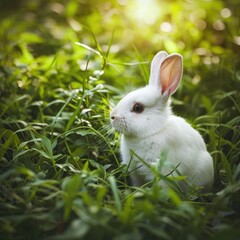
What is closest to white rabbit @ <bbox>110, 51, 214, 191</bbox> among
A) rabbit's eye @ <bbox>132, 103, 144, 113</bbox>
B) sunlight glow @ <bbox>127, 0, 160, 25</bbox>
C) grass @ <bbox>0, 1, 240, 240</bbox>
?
rabbit's eye @ <bbox>132, 103, 144, 113</bbox>

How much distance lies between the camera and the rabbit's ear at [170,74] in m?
3.45

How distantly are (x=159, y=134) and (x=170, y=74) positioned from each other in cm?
52

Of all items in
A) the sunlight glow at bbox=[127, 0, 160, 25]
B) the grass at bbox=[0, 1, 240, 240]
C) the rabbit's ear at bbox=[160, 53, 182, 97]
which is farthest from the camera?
the sunlight glow at bbox=[127, 0, 160, 25]

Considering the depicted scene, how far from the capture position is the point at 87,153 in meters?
3.58

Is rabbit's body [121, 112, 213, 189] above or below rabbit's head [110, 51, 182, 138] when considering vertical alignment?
below

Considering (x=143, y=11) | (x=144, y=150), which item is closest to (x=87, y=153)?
(x=144, y=150)

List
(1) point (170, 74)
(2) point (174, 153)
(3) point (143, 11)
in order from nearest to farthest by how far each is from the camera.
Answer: (2) point (174, 153) → (1) point (170, 74) → (3) point (143, 11)

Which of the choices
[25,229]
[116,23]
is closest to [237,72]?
[116,23]

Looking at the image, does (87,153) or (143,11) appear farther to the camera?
(143,11)

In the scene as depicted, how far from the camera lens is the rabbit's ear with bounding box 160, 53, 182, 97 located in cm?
345

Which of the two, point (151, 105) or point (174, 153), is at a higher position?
point (151, 105)

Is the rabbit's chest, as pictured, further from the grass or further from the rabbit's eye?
the rabbit's eye

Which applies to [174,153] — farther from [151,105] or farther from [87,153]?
[87,153]

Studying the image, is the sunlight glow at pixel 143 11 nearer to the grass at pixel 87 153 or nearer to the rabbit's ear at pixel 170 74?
the grass at pixel 87 153
